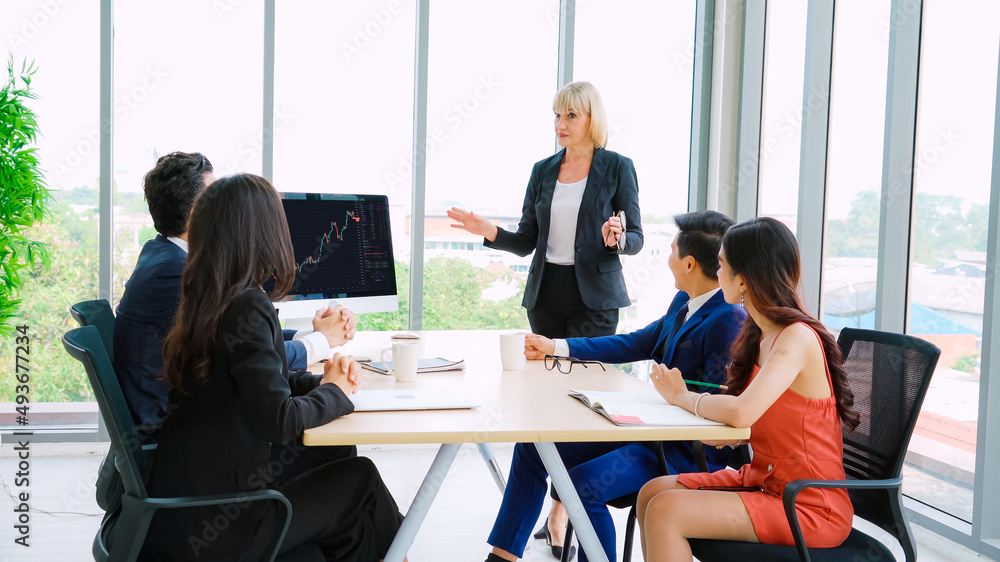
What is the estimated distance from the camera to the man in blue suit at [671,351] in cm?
198

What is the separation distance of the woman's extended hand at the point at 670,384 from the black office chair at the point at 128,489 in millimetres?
873

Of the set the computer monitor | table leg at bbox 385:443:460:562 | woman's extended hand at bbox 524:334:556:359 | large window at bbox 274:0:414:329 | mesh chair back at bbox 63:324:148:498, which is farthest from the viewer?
large window at bbox 274:0:414:329

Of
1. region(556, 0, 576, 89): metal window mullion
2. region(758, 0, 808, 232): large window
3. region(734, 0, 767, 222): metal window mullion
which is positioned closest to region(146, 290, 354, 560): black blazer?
region(758, 0, 808, 232): large window

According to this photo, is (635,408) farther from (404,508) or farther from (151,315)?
(404,508)

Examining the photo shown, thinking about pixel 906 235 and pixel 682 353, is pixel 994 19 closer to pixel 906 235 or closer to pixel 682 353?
pixel 906 235

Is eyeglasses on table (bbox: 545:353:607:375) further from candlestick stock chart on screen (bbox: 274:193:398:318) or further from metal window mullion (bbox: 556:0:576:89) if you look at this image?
metal window mullion (bbox: 556:0:576:89)

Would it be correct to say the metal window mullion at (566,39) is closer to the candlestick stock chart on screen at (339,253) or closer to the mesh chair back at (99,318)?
the candlestick stock chart on screen at (339,253)

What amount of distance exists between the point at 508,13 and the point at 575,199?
5.11 ft

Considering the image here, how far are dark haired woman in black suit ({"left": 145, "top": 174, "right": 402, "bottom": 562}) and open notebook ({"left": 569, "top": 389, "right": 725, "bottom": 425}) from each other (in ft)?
1.79

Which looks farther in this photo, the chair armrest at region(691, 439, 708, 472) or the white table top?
the chair armrest at region(691, 439, 708, 472)

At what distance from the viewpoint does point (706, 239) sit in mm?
2141

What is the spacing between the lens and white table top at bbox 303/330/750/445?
141cm

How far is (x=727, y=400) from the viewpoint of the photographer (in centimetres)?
156

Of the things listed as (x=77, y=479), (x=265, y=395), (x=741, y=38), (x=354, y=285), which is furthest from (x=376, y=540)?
(x=741, y=38)
